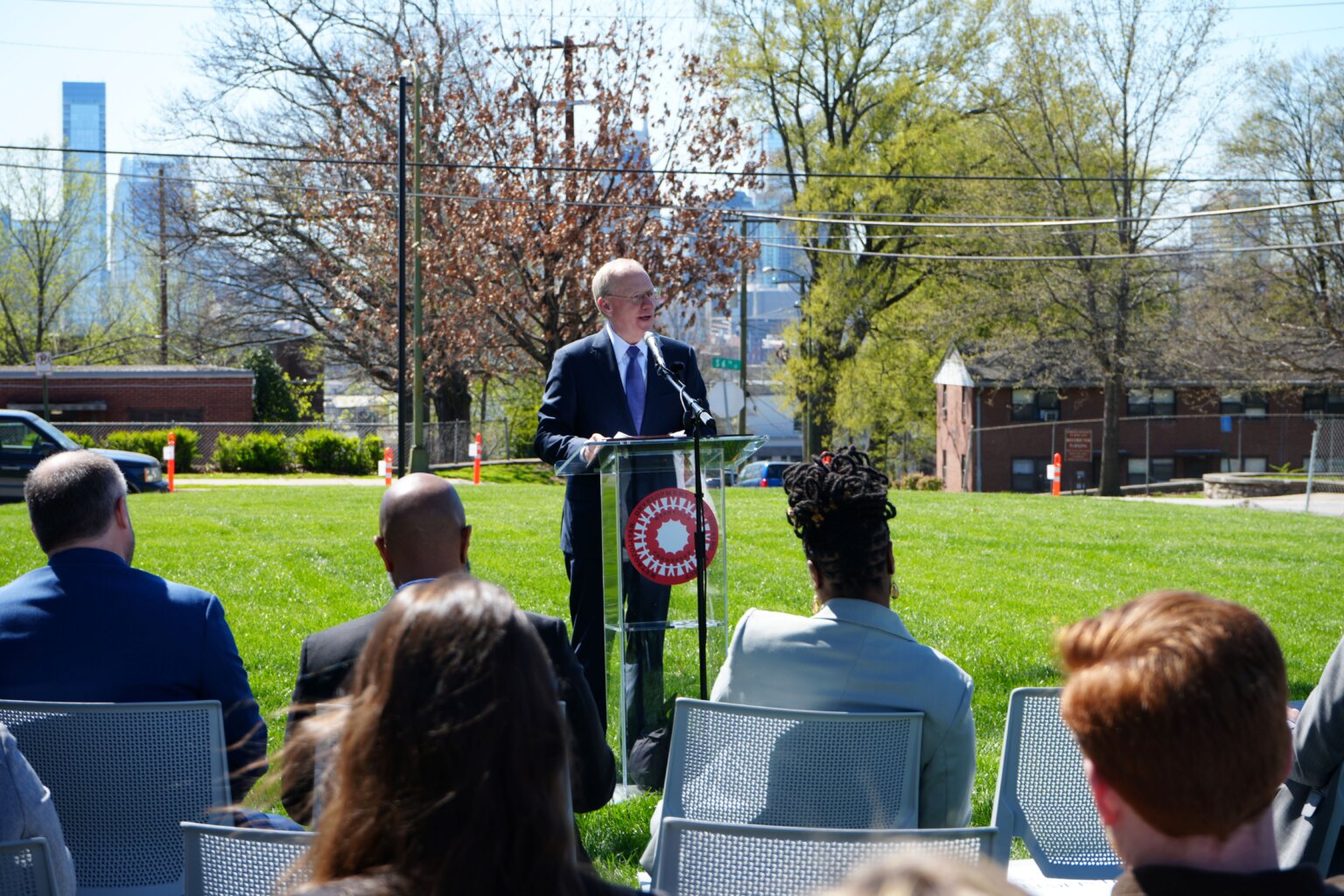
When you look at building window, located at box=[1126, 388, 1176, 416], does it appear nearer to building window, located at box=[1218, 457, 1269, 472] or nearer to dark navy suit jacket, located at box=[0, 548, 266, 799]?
building window, located at box=[1218, 457, 1269, 472]

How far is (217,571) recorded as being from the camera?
11.5 m

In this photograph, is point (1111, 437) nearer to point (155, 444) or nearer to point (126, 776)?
point (155, 444)

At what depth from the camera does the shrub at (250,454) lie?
110ft

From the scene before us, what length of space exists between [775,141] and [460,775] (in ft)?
155

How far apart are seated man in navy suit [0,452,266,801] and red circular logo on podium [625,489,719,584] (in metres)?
1.80

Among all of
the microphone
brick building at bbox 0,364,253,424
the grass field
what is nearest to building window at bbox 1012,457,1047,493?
the grass field

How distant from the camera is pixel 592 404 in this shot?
18.3 ft

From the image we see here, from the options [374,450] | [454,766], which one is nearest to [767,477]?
[374,450]

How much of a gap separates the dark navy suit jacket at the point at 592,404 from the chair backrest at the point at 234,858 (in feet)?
10.4

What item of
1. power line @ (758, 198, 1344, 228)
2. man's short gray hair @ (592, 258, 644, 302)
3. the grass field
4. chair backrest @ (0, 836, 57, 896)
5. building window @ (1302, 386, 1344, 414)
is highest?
power line @ (758, 198, 1344, 228)

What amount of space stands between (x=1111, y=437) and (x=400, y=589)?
35.6m

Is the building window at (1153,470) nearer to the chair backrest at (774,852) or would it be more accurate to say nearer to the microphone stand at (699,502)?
the microphone stand at (699,502)

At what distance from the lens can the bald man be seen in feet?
10.2

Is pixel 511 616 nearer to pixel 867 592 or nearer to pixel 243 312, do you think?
pixel 867 592
